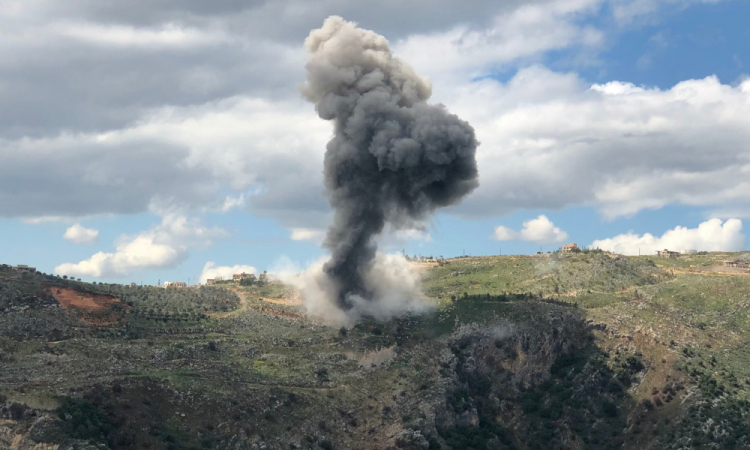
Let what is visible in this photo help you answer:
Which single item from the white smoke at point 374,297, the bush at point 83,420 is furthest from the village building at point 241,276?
the bush at point 83,420

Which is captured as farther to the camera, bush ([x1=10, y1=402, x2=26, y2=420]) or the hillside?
the hillside

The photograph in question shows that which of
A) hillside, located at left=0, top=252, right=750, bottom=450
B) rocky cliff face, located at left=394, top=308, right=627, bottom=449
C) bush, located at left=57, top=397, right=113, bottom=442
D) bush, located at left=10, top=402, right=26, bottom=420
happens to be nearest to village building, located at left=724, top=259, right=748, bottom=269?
hillside, located at left=0, top=252, right=750, bottom=450

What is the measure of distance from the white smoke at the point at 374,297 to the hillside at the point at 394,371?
2.74 metres

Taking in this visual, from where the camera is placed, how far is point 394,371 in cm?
A: 9688

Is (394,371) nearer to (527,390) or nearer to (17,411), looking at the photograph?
(527,390)

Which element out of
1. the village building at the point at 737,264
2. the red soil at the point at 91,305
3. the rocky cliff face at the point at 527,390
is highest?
the village building at the point at 737,264

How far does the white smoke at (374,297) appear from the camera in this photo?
114 metres

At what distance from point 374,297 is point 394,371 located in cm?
2254

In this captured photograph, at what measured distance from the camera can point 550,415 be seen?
9538cm

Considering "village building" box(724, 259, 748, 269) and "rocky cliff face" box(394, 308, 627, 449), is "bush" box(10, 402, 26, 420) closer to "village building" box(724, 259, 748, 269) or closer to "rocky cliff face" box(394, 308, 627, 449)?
"rocky cliff face" box(394, 308, 627, 449)

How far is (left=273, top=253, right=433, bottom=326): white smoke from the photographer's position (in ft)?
374

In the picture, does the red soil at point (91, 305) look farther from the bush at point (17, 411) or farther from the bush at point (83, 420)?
the bush at point (17, 411)

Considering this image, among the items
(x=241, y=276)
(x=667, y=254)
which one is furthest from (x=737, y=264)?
(x=241, y=276)

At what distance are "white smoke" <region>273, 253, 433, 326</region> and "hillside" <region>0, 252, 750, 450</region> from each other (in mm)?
2743
